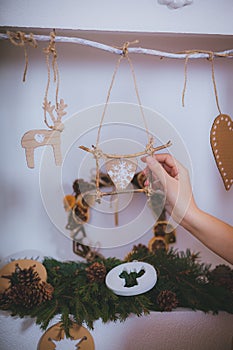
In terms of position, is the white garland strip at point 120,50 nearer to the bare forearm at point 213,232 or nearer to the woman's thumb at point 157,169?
the woman's thumb at point 157,169

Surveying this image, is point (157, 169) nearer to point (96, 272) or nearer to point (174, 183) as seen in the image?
point (174, 183)

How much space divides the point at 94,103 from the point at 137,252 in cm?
42

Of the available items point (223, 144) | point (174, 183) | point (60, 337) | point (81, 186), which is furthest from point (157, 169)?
→ point (60, 337)

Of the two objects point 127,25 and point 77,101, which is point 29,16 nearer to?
point 127,25

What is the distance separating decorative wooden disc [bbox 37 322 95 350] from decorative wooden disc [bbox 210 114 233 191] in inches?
17.9

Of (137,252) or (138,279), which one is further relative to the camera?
(137,252)

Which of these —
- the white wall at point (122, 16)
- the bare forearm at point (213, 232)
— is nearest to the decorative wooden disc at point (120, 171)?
the bare forearm at point (213, 232)

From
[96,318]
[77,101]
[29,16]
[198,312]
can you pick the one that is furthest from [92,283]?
[29,16]

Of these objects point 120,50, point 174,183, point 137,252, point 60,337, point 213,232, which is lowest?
point 60,337

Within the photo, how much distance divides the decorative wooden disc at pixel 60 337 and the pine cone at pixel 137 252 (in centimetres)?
26

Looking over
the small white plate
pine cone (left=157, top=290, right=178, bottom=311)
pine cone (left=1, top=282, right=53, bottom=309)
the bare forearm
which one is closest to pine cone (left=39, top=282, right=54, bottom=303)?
pine cone (left=1, top=282, right=53, bottom=309)

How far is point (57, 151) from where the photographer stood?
84cm

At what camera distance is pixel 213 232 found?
92 cm

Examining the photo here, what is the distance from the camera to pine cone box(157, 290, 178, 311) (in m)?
0.92
